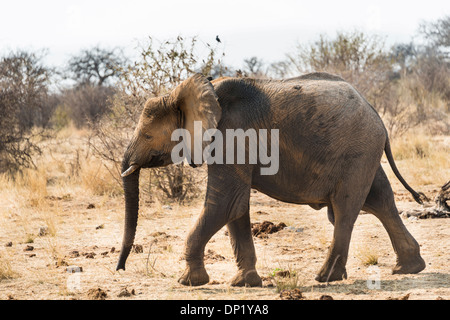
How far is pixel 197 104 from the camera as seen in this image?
5.34 metres

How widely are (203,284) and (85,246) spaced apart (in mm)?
2594

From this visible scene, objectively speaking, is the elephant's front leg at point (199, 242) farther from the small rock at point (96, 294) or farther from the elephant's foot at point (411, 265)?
the elephant's foot at point (411, 265)

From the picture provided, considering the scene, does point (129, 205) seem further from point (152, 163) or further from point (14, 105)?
point (14, 105)

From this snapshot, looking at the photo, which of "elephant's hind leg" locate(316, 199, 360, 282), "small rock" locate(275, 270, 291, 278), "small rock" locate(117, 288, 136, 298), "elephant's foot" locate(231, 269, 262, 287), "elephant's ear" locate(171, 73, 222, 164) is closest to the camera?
"elephant's ear" locate(171, 73, 222, 164)

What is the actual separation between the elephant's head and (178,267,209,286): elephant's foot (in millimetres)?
602

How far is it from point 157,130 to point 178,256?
1.86 meters

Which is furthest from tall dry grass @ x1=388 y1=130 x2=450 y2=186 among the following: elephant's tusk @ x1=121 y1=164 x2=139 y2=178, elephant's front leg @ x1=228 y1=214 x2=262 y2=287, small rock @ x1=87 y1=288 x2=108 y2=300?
small rock @ x1=87 y1=288 x2=108 y2=300

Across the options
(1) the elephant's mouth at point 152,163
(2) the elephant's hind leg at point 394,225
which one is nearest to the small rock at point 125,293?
(1) the elephant's mouth at point 152,163

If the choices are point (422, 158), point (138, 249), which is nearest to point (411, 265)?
point (138, 249)

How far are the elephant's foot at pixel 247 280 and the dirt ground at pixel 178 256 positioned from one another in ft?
0.32

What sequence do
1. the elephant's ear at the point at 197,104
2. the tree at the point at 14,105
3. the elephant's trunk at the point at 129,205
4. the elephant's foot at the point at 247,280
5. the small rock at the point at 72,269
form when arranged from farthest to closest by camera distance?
the tree at the point at 14,105 < the small rock at the point at 72,269 < the elephant's trunk at the point at 129,205 < the elephant's foot at the point at 247,280 < the elephant's ear at the point at 197,104

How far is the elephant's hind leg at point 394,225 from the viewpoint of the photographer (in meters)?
5.92

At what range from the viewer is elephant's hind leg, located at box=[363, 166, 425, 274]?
5918mm

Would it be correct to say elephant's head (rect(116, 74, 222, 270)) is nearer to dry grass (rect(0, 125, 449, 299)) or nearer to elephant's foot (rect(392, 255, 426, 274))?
dry grass (rect(0, 125, 449, 299))
